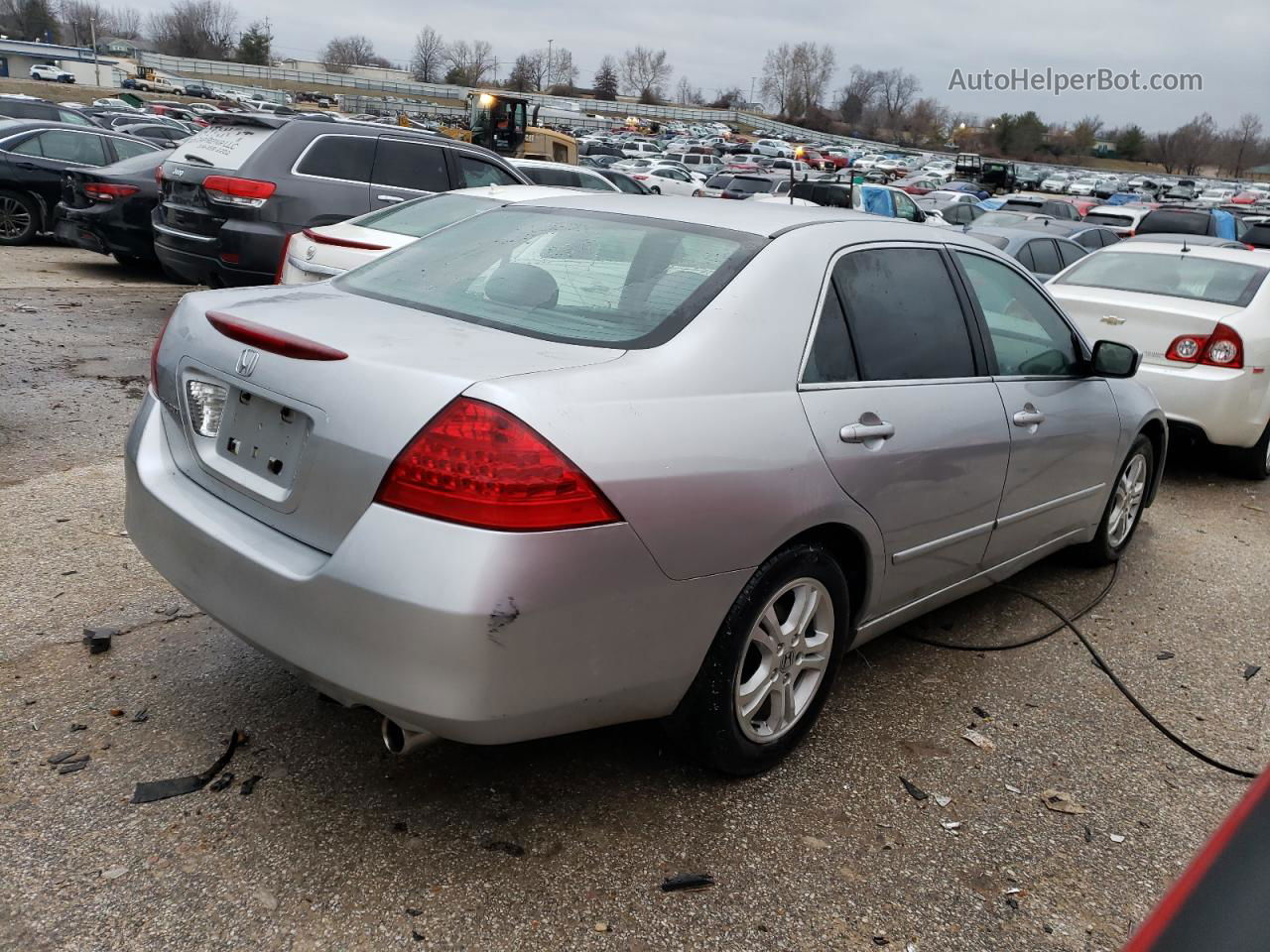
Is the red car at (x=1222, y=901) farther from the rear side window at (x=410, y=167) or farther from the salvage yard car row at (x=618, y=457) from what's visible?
the rear side window at (x=410, y=167)

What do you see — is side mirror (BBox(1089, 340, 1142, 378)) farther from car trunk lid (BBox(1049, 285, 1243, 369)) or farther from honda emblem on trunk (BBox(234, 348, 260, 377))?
honda emblem on trunk (BBox(234, 348, 260, 377))

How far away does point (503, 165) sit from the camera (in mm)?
10172

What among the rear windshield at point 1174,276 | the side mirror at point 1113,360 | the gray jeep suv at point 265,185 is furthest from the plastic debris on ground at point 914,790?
the gray jeep suv at point 265,185

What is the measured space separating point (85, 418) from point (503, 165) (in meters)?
5.23

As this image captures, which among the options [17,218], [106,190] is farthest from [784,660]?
[17,218]

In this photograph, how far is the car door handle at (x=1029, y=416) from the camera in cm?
382

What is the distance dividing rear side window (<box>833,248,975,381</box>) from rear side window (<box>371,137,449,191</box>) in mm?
6816

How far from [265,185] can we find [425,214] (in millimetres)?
1783

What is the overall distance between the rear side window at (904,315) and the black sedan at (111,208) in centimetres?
989

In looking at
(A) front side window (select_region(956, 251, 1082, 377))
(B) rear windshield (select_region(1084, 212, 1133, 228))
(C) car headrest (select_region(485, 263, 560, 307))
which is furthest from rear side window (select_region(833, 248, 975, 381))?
(B) rear windshield (select_region(1084, 212, 1133, 228))

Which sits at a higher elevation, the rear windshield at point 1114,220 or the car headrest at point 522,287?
the car headrest at point 522,287

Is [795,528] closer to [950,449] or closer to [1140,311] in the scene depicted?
[950,449]

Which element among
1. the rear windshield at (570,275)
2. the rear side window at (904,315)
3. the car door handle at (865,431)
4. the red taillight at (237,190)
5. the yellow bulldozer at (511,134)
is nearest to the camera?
the rear windshield at (570,275)

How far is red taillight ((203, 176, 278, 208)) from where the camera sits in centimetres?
848
